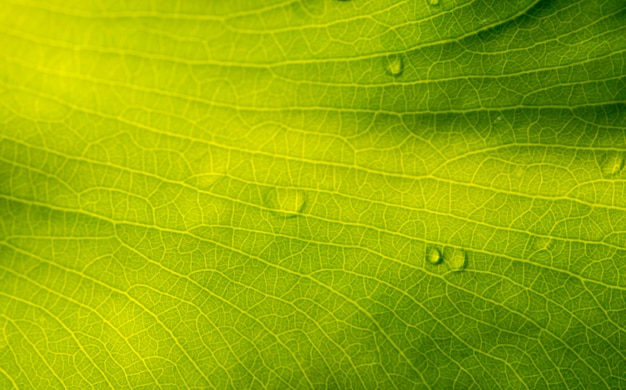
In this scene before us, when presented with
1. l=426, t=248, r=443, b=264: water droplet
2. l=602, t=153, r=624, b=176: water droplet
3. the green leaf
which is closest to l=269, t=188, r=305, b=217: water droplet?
the green leaf

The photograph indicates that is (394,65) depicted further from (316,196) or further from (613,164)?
(613,164)

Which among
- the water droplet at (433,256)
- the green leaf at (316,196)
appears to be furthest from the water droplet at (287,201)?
the water droplet at (433,256)

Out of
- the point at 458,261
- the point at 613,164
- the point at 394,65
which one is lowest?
the point at 458,261

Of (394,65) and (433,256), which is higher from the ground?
(394,65)

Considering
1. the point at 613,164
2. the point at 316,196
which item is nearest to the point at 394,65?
the point at 316,196

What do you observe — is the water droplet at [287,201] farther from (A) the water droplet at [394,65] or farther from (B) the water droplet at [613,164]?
(B) the water droplet at [613,164]

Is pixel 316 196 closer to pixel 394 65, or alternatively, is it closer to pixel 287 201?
pixel 287 201

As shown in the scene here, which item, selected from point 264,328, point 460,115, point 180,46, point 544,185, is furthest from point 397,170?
point 180,46
